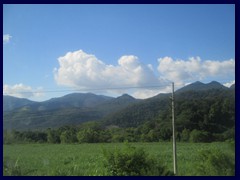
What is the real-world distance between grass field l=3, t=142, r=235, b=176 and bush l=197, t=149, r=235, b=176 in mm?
139

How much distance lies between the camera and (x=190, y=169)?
1082cm

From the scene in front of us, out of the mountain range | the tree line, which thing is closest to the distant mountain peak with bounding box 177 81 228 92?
the mountain range

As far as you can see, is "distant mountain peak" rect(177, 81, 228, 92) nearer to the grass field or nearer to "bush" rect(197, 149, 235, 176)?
the grass field

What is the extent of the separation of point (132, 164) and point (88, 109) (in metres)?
4.38

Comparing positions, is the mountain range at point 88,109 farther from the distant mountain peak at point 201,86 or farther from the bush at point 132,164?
the bush at point 132,164

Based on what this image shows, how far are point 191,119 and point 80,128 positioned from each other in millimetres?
3774

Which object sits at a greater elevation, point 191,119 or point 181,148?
point 191,119

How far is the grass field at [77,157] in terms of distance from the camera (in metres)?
10.8

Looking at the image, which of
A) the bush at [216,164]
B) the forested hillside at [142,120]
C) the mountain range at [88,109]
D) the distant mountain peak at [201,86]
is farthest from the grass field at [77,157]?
the distant mountain peak at [201,86]

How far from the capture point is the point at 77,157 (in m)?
15.4
